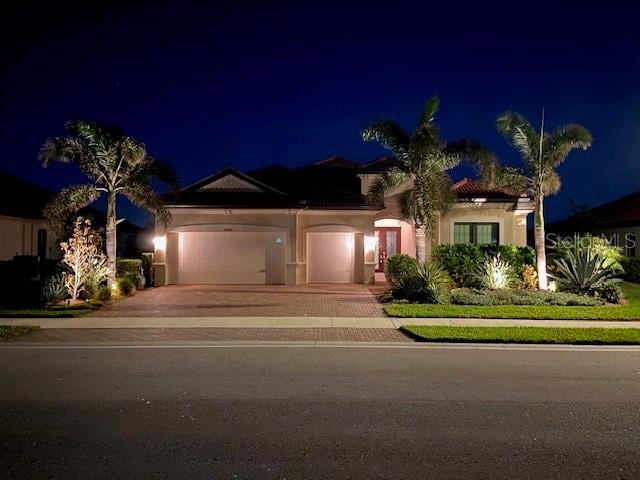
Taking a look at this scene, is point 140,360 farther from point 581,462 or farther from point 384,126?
point 384,126

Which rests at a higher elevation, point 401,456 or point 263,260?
point 263,260

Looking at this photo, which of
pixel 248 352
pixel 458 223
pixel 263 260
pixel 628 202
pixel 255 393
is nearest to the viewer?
pixel 255 393

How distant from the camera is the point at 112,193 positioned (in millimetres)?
18047

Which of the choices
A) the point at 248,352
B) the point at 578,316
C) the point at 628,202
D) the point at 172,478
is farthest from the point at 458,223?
the point at 172,478

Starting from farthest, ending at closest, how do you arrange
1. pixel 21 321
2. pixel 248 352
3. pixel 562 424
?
pixel 21 321, pixel 248 352, pixel 562 424

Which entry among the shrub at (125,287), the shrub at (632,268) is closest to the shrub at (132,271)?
the shrub at (125,287)

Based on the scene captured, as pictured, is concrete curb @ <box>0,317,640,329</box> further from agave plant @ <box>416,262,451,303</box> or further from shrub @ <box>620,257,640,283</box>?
shrub @ <box>620,257,640,283</box>

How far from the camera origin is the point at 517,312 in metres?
13.9

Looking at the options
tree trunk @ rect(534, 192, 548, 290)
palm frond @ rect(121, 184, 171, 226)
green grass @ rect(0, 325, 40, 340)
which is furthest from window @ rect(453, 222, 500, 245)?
green grass @ rect(0, 325, 40, 340)

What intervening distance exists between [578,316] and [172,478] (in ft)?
38.8

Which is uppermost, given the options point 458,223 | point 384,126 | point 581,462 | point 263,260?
point 384,126

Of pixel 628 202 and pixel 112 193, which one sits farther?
pixel 628 202

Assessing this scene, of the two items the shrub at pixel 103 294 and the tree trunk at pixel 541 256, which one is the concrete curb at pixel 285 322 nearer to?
the shrub at pixel 103 294

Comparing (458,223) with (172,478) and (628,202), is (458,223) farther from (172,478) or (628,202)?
(172,478)
